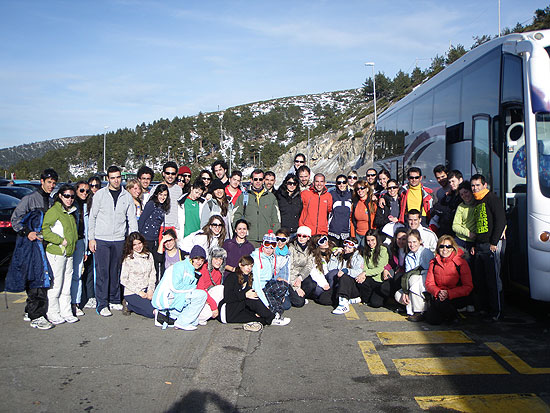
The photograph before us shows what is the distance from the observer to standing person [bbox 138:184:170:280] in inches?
283

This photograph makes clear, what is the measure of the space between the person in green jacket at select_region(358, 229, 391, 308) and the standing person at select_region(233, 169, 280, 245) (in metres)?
1.56

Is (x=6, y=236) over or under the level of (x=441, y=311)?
over

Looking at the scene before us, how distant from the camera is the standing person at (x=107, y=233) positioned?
6621mm

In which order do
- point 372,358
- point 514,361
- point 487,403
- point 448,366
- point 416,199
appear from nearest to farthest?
1. point 487,403
2. point 448,366
3. point 514,361
4. point 372,358
5. point 416,199

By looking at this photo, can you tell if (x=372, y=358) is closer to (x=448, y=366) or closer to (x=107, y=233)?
(x=448, y=366)

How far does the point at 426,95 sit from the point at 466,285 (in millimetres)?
6075

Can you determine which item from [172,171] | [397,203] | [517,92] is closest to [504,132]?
[517,92]

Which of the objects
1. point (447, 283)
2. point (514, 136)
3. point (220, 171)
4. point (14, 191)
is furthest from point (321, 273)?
point (14, 191)

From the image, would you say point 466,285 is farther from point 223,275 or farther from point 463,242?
point 223,275

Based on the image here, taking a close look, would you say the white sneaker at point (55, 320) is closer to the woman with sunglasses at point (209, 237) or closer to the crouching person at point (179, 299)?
the crouching person at point (179, 299)

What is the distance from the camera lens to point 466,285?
6.27m

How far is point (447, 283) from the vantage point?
635 centimetres

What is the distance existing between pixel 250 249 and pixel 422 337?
9.20 feet

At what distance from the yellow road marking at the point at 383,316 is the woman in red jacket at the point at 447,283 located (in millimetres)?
454
